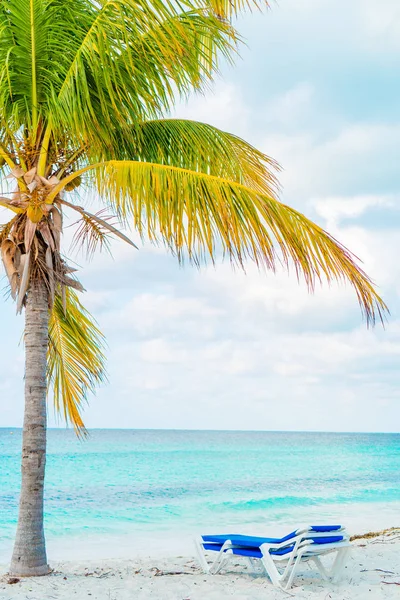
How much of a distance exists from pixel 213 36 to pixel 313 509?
12656 mm

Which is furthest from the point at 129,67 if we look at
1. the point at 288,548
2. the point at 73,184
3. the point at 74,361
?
the point at 288,548

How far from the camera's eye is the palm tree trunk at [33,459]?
18.8 ft

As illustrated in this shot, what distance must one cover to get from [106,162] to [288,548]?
139 inches

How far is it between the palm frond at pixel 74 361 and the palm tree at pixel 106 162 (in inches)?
46.0

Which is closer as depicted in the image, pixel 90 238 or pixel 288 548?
pixel 288 548

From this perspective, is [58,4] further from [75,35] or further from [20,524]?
[20,524]

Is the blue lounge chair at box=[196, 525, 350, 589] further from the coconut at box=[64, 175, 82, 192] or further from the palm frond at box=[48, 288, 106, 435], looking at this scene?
the coconut at box=[64, 175, 82, 192]

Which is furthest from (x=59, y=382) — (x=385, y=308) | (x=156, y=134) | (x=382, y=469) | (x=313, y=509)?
(x=382, y=469)

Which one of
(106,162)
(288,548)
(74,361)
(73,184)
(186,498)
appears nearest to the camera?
(106,162)

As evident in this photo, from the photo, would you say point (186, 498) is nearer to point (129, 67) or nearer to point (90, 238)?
point (90, 238)

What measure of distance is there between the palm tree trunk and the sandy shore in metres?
0.18

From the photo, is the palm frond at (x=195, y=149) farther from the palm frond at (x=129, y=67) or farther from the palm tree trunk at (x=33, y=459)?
the palm tree trunk at (x=33, y=459)

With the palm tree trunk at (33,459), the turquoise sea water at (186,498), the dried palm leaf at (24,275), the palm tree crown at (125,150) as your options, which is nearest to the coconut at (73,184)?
the palm tree crown at (125,150)

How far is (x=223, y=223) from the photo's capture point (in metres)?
4.75
